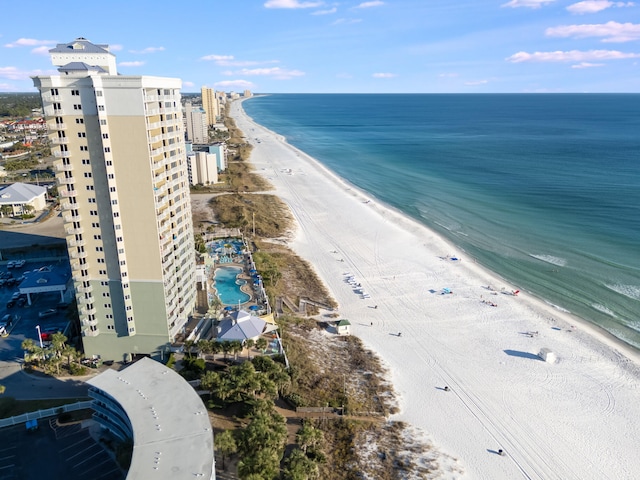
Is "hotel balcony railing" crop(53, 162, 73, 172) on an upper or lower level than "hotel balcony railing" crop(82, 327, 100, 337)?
upper

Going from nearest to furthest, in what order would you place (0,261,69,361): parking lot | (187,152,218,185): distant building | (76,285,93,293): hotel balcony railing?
(76,285,93,293): hotel balcony railing < (0,261,69,361): parking lot < (187,152,218,185): distant building

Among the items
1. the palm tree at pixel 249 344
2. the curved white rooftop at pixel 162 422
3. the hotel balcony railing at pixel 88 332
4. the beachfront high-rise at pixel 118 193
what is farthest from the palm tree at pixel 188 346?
the hotel balcony railing at pixel 88 332

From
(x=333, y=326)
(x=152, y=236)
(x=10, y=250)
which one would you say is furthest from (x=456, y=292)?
(x=10, y=250)

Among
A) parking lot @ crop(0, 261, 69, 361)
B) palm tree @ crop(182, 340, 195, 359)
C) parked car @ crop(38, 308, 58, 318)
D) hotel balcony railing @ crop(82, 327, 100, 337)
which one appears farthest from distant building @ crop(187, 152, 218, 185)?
palm tree @ crop(182, 340, 195, 359)

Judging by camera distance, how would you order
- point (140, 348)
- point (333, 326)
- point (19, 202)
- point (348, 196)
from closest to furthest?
point (140, 348) < point (333, 326) < point (19, 202) < point (348, 196)

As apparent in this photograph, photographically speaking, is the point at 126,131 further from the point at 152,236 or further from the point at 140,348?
the point at 140,348

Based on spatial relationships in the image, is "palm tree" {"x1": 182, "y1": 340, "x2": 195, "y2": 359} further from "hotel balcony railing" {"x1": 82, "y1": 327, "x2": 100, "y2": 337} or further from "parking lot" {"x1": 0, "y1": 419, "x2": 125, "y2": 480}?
"parking lot" {"x1": 0, "y1": 419, "x2": 125, "y2": 480}
